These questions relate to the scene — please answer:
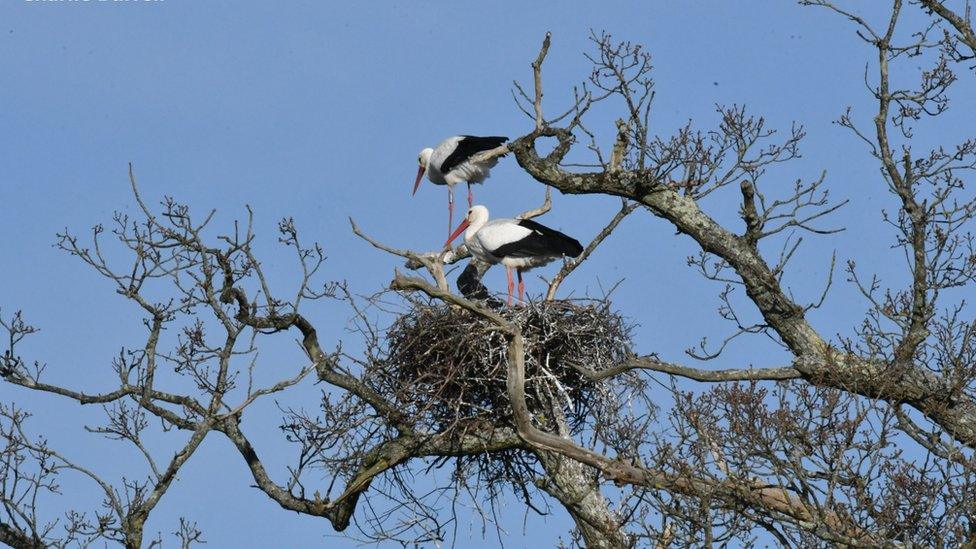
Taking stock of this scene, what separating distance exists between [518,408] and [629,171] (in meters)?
2.47

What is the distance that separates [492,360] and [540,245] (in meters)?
2.18

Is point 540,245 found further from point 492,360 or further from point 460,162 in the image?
point 460,162

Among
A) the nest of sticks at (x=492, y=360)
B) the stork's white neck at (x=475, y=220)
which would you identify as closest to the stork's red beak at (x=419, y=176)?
the stork's white neck at (x=475, y=220)

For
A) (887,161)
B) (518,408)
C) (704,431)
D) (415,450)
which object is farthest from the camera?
(415,450)

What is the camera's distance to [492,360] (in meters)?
9.73

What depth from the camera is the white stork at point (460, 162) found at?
15.6 metres

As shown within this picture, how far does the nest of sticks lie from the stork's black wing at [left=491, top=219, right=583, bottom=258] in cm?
121

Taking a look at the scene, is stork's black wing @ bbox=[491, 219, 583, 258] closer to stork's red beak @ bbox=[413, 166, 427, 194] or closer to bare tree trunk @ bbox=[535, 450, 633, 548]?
bare tree trunk @ bbox=[535, 450, 633, 548]

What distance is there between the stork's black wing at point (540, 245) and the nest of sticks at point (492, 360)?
3.96 ft

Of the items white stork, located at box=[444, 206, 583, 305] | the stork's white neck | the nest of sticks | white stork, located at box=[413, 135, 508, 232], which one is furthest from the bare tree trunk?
white stork, located at box=[413, 135, 508, 232]

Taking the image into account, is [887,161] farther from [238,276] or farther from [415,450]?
[238,276]

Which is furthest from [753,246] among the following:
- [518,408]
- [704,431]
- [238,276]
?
[238,276]

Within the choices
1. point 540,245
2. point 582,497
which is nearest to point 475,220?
point 540,245

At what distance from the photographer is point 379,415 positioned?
9695 millimetres
